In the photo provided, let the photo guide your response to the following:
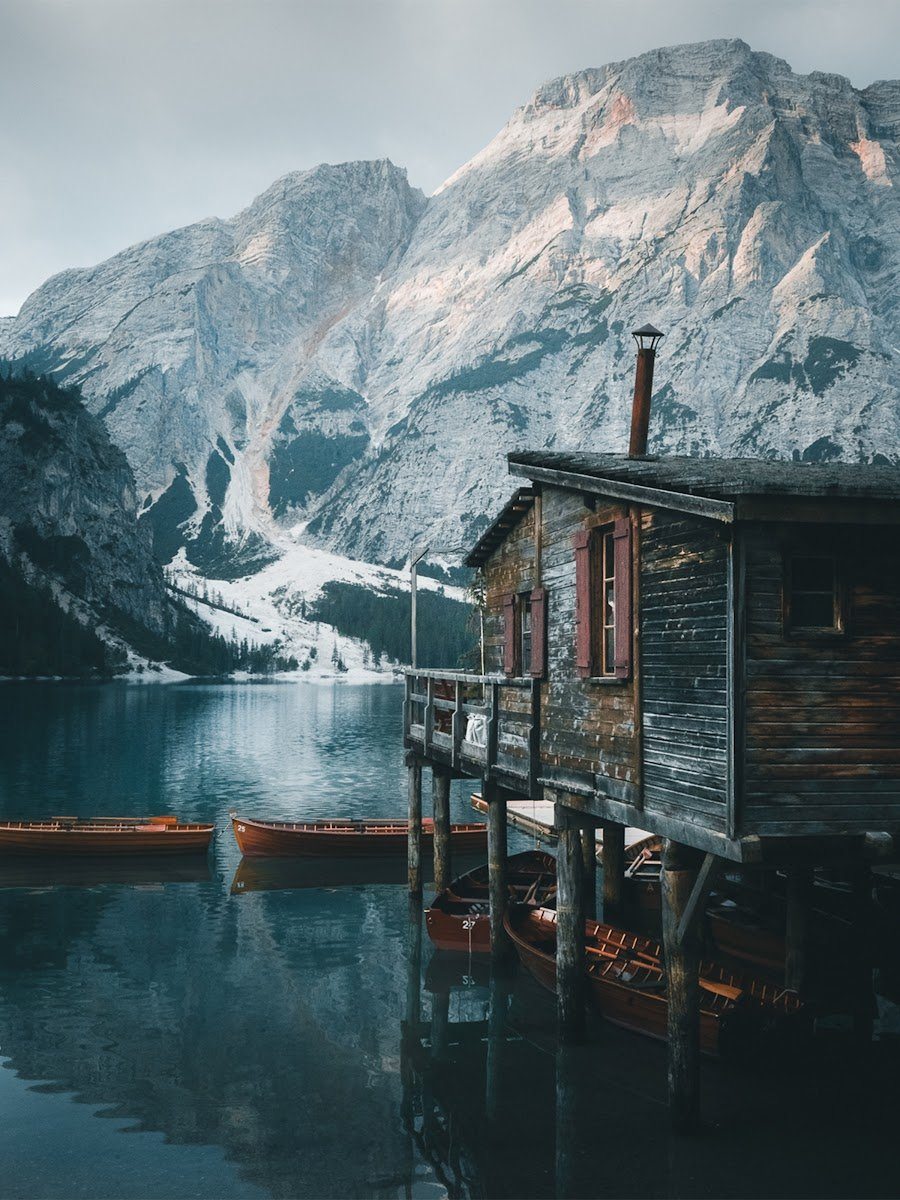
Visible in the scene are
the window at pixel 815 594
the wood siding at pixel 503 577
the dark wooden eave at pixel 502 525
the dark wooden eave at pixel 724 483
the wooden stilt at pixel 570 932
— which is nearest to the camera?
the dark wooden eave at pixel 724 483

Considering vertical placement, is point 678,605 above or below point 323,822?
above

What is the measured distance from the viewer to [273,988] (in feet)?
83.6

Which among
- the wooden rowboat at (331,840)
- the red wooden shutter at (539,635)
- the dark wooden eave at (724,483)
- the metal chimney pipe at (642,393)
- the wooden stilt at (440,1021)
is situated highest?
the metal chimney pipe at (642,393)

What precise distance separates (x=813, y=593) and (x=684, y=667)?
2228 mm

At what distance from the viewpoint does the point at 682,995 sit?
51.2ft

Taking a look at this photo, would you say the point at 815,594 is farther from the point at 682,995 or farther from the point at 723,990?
the point at 723,990

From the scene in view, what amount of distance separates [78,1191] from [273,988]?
35.2ft

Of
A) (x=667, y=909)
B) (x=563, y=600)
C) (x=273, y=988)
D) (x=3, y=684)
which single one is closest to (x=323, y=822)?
(x=273, y=988)

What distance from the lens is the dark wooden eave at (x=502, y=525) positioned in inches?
891

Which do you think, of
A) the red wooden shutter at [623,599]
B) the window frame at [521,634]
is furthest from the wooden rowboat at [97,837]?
the red wooden shutter at [623,599]

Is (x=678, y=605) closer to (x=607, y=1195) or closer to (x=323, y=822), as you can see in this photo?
(x=607, y=1195)

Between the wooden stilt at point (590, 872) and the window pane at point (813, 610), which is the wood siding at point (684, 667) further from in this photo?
the wooden stilt at point (590, 872)

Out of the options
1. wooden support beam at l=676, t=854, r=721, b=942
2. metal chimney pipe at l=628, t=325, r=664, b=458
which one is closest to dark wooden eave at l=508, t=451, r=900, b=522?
metal chimney pipe at l=628, t=325, r=664, b=458

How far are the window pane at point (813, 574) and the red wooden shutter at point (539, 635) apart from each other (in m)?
7.45
